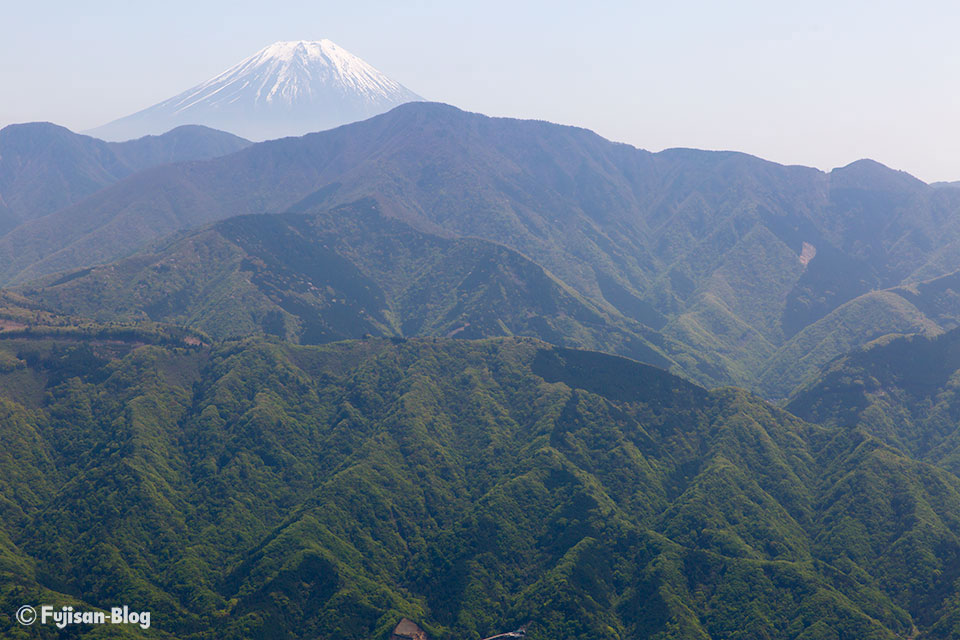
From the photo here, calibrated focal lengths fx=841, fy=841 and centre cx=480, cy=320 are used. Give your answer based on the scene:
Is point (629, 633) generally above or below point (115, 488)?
A: below

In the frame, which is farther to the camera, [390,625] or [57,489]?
[57,489]

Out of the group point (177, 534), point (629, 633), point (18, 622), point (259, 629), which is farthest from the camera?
point (177, 534)

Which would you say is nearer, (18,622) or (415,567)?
(18,622)

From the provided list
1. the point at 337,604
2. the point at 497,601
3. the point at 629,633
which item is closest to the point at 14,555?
the point at 337,604

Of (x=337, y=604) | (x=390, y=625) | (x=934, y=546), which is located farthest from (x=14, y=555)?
(x=934, y=546)

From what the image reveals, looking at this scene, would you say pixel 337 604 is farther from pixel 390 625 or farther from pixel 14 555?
pixel 14 555

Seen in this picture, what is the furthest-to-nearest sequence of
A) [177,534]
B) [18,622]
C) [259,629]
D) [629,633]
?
[177,534] < [629,633] < [259,629] < [18,622]

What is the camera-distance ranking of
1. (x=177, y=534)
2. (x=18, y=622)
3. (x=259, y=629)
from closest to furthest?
(x=18, y=622)
(x=259, y=629)
(x=177, y=534)

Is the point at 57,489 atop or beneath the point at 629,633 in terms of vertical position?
atop

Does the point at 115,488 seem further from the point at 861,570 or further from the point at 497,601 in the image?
the point at 861,570
